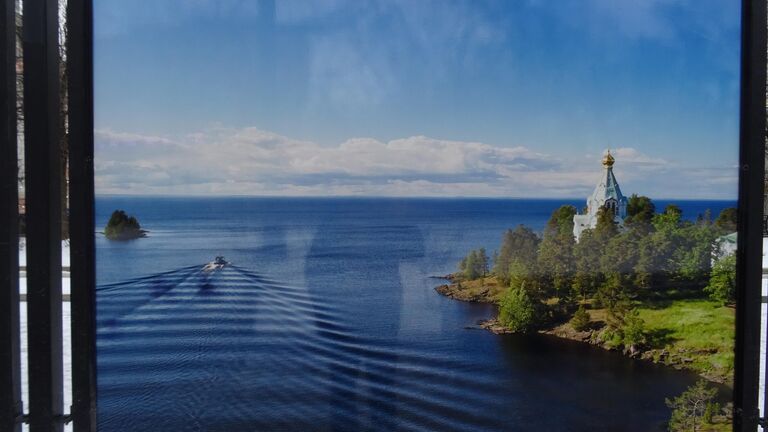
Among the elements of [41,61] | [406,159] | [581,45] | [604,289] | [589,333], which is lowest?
[589,333]

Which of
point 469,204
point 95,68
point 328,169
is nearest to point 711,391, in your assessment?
point 469,204

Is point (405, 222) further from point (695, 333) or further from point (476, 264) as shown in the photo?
point (695, 333)

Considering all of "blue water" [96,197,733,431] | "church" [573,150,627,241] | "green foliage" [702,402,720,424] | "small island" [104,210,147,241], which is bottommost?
"green foliage" [702,402,720,424]

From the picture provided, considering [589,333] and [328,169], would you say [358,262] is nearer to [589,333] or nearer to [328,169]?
[328,169]

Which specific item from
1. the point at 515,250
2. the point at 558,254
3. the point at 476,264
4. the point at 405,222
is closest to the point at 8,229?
the point at 405,222

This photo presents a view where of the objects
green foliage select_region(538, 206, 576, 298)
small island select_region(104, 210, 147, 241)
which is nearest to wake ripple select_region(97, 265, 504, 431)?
small island select_region(104, 210, 147, 241)

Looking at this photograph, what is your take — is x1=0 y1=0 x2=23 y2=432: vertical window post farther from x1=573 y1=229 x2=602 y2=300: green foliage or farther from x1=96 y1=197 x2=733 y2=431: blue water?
x1=573 y1=229 x2=602 y2=300: green foliage

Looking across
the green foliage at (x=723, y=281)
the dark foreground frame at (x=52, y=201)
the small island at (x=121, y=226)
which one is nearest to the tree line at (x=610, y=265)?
the green foliage at (x=723, y=281)
